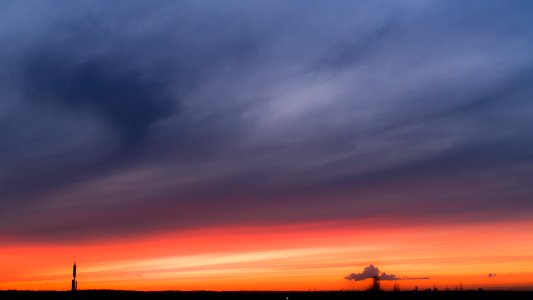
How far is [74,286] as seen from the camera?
51562mm
